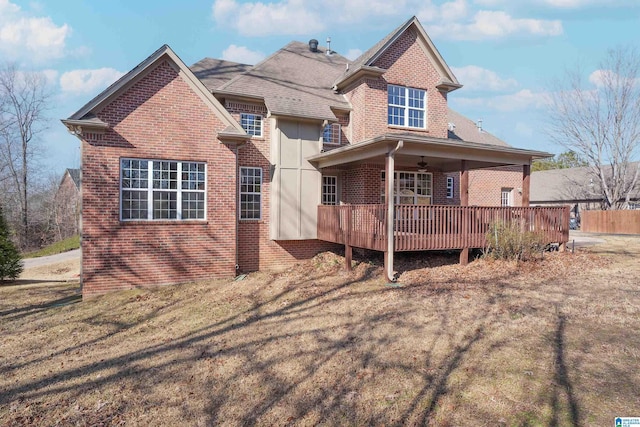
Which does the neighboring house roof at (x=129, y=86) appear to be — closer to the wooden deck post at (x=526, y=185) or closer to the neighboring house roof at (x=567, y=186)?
the wooden deck post at (x=526, y=185)

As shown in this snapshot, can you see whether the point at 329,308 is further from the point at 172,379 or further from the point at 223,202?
the point at 223,202

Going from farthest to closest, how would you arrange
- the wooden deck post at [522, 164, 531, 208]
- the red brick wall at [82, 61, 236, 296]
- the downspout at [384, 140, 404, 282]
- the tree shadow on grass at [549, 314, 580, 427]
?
the wooden deck post at [522, 164, 531, 208] → the red brick wall at [82, 61, 236, 296] → the downspout at [384, 140, 404, 282] → the tree shadow on grass at [549, 314, 580, 427]

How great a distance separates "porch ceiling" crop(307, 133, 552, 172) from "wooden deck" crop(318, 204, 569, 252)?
59.3 inches

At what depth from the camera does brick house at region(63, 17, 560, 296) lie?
1012 centimetres

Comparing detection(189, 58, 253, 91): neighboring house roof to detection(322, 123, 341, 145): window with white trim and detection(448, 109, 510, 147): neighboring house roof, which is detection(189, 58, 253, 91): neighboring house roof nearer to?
detection(322, 123, 341, 145): window with white trim

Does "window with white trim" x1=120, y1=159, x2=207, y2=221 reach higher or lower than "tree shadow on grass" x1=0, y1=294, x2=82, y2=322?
higher

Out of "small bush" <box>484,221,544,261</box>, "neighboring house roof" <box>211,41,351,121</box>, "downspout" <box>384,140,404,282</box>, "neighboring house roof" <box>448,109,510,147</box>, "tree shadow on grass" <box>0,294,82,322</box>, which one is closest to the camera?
"tree shadow on grass" <box>0,294,82,322</box>

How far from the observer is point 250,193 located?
12.9m

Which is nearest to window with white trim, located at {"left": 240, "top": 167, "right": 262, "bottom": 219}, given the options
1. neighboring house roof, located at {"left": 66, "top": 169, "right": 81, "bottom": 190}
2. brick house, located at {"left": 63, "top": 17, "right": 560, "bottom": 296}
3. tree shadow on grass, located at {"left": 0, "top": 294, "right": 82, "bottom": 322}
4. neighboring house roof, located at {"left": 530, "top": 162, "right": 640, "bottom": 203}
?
brick house, located at {"left": 63, "top": 17, "right": 560, "bottom": 296}

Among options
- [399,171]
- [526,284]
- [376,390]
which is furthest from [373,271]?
[376,390]

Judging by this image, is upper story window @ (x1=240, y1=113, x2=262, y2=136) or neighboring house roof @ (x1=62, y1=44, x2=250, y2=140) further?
upper story window @ (x1=240, y1=113, x2=262, y2=136)

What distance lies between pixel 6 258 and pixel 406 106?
614 inches

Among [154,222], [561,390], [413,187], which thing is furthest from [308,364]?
[413,187]

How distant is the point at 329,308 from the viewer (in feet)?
26.4
